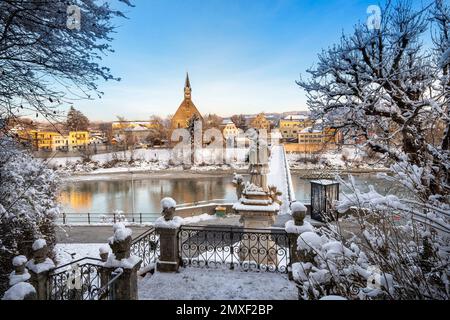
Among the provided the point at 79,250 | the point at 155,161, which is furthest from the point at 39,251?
the point at 155,161

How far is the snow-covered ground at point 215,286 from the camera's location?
521 centimetres

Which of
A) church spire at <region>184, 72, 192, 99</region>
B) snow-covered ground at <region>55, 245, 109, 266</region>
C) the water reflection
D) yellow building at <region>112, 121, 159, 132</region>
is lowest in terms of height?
the water reflection

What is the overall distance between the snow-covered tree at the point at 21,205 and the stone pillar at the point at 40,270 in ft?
5.34

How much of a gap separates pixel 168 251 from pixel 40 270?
2630mm

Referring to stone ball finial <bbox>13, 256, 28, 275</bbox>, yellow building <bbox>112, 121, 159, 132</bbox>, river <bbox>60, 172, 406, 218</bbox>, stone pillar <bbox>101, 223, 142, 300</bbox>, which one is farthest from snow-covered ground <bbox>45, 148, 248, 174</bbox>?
stone pillar <bbox>101, 223, 142, 300</bbox>

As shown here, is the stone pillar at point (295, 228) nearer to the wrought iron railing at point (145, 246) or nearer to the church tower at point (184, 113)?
the wrought iron railing at point (145, 246)

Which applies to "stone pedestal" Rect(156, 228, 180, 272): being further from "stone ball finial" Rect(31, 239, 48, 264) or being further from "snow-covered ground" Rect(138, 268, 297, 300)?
"stone ball finial" Rect(31, 239, 48, 264)

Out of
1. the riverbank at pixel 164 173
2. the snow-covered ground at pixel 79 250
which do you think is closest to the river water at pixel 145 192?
the riverbank at pixel 164 173

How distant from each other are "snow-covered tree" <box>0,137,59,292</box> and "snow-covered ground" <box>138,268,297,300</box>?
129 inches

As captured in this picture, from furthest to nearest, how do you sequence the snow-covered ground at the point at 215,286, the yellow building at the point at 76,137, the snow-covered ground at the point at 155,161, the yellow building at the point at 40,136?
the snow-covered ground at the point at 155,161
the yellow building at the point at 76,137
the snow-covered ground at the point at 215,286
the yellow building at the point at 40,136

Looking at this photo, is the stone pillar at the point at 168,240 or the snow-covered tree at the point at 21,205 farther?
the stone pillar at the point at 168,240

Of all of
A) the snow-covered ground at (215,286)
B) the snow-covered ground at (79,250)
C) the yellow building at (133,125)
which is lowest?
the snow-covered ground at (79,250)

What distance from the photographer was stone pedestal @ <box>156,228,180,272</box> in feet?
20.7

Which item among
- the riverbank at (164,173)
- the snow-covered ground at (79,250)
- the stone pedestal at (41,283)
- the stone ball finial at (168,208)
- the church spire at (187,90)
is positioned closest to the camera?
the stone pedestal at (41,283)
